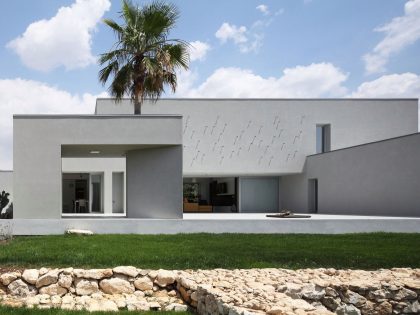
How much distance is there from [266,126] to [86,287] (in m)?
23.2

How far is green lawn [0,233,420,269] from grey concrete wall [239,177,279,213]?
1793 cm

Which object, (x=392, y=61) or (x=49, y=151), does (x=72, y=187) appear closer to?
(x=49, y=151)

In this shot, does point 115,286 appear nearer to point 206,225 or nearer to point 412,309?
point 412,309

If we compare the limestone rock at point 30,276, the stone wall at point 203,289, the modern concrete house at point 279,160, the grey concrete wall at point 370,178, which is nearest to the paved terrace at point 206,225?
the modern concrete house at point 279,160

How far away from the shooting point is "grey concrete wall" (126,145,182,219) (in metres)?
18.2

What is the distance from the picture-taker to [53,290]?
7652 millimetres

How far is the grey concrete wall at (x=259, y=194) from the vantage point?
31844mm

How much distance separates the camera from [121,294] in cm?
759

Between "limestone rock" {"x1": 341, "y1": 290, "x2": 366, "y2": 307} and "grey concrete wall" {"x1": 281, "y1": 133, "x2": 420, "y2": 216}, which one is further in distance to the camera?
"grey concrete wall" {"x1": 281, "y1": 133, "x2": 420, "y2": 216}

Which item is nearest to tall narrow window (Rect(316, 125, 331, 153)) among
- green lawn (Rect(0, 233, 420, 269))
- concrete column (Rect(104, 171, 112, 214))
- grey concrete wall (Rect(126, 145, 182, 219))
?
concrete column (Rect(104, 171, 112, 214))

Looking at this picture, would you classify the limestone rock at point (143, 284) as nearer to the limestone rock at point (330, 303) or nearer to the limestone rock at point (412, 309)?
the limestone rock at point (330, 303)

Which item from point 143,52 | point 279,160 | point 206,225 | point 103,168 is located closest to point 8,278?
point 206,225

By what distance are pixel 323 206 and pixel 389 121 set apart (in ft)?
23.3

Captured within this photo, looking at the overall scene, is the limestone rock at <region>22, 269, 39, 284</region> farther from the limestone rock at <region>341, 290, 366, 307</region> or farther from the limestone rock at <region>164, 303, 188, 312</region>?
the limestone rock at <region>341, 290, 366, 307</region>
